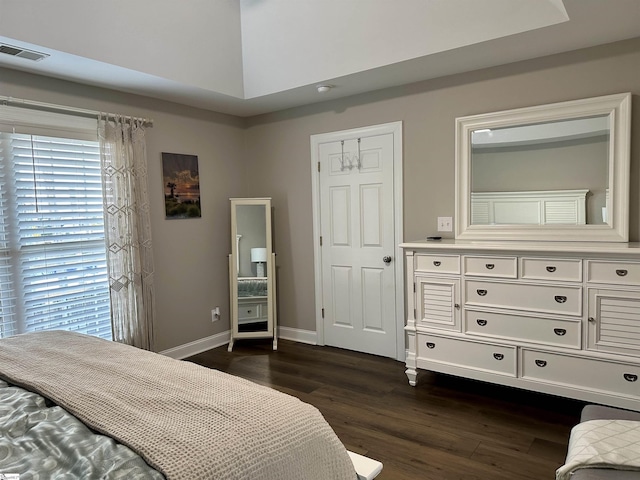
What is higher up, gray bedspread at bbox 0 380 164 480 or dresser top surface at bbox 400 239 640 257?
dresser top surface at bbox 400 239 640 257

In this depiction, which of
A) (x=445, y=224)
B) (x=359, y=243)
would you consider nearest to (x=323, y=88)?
(x=359, y=243)

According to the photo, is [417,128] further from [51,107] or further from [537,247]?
[51,107]

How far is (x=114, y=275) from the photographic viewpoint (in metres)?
3.44

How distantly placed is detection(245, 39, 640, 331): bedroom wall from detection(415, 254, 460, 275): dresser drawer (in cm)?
52

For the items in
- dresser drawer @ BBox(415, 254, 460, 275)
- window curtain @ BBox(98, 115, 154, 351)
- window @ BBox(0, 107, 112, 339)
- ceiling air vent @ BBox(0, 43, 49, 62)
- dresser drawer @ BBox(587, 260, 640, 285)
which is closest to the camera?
dresser drawer @ BBox(587, 260, 640, 285)

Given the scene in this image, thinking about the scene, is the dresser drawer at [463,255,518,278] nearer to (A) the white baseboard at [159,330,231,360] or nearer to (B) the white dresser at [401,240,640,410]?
(B) the white dresser at [401,240,640,410]

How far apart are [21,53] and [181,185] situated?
162 cm

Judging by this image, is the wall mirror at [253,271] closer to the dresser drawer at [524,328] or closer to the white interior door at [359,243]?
the white interior door at [359,243]

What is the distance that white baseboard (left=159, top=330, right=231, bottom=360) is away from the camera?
4.02 metres

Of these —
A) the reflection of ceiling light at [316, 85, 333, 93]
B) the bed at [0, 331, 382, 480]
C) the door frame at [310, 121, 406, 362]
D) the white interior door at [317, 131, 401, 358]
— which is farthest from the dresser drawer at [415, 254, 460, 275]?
the bed at [0, 331, 382, 480]

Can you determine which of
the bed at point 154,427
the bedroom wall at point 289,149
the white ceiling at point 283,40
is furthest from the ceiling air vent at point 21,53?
A: the bed at point 154,427

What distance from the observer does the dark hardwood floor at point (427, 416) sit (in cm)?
229

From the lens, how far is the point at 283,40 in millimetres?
3551

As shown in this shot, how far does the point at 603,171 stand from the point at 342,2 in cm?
218
